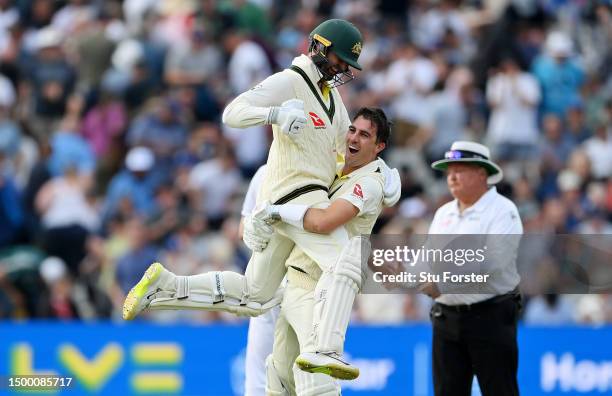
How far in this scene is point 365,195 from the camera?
9.42 meters

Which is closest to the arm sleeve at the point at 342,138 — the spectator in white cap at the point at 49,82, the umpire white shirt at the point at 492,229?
the umpire white shirt at the point at 492,229

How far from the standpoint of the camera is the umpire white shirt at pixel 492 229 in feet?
35.1

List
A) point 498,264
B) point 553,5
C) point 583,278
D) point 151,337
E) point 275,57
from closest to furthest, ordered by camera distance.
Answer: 1. point 498,264
2. point 583,278
3. point 151,337
4. point 275,57
5. point 553,5

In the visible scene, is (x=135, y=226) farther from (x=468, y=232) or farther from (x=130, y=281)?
(x=468, y=232)

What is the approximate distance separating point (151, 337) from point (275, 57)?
5012 mm

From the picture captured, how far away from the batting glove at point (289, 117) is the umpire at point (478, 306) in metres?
2.01

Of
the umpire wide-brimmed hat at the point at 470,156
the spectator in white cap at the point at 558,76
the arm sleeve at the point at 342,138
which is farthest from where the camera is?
the spectator in white cap at the point at 558,76

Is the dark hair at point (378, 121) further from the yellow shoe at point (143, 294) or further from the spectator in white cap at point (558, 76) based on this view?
the spectator in white cap at point (558, 76)

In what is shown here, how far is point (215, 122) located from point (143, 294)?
8411 millimetres

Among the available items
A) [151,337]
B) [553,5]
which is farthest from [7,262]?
[553,5]

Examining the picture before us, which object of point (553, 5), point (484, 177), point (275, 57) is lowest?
point (484, 177)

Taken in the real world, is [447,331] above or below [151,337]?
below

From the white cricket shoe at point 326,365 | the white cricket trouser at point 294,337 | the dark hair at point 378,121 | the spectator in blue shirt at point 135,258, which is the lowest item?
the white cricket shoe at point 326,365

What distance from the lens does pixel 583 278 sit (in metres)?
13.6
